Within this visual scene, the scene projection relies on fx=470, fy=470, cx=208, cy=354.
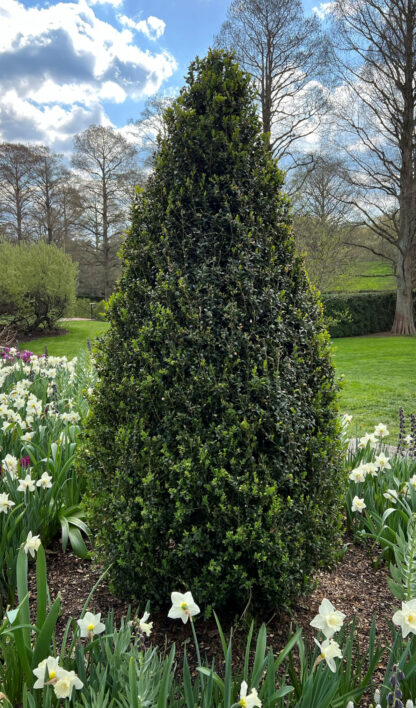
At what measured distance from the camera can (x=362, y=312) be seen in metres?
21.8

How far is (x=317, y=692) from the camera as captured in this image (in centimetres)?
140

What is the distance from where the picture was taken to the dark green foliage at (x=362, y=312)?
20.9m

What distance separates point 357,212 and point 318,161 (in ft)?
15.9

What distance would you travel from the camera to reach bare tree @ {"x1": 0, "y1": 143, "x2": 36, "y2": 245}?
32.8m

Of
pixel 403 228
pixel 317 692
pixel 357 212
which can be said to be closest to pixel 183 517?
pixel 317 692

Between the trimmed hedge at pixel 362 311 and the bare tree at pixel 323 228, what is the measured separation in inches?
50.8

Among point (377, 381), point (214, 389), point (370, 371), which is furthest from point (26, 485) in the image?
point (370, 371)

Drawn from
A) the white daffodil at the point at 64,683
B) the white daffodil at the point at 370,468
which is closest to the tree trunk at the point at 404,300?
the white daffodil at the point at 370,468

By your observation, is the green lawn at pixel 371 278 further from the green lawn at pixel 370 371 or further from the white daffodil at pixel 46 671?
the white daffodil at pixel 46 671

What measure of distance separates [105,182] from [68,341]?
1793 centimetres

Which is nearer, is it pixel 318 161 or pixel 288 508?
pixel 288 508

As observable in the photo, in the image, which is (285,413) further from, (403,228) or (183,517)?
(403,228)

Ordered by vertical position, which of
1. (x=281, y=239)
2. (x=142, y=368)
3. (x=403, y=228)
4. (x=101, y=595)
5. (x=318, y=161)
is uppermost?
(x=318, y=161)

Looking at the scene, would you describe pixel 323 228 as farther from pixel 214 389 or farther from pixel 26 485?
pixel 214 389
